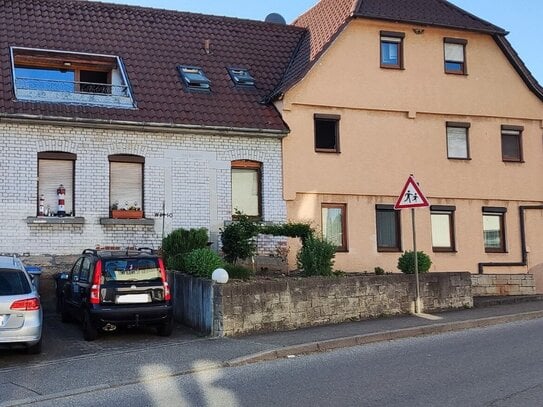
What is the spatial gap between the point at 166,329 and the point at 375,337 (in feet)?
13.2

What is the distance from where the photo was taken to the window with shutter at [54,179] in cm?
1786

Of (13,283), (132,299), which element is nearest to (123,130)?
(132,299)

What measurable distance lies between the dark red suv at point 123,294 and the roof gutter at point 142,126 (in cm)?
516

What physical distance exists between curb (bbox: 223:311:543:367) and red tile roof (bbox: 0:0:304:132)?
788 cm

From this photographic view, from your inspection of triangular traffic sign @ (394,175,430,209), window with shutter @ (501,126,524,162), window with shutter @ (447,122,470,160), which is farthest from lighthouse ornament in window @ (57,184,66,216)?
window with shutter @ (501,126,524,162)

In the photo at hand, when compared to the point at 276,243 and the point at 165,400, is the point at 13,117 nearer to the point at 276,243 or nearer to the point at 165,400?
the point at 276,243

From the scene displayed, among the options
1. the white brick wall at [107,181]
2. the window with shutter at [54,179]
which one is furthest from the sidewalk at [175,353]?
the window with shutter at [54,179]

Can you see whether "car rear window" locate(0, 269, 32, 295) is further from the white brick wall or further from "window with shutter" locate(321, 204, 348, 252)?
"window with shutter" locate(321, 204, 348, 252)

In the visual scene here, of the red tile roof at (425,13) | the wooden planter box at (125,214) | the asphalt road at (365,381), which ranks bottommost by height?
the asphalt road at (365,381)

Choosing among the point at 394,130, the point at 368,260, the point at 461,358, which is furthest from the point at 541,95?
the point at 461,358

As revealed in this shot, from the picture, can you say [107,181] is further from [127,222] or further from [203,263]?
[203,263]

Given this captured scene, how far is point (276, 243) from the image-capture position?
19953 mm

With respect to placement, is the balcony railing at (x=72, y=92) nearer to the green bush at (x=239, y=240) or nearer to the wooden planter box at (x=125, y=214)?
the wooden planter box at (x=125, y=214)

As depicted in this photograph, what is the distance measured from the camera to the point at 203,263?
15.0 meters
